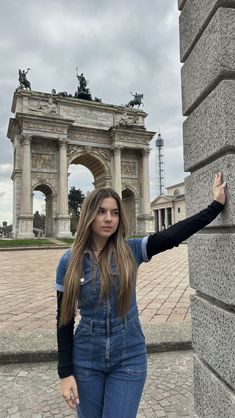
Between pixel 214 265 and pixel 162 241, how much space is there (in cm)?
39

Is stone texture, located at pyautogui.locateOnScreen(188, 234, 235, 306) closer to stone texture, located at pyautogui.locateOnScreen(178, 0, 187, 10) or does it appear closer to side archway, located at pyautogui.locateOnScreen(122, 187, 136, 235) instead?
stone texture, located at pyautogui.locateOnScreen(178, 0, 187, 10)

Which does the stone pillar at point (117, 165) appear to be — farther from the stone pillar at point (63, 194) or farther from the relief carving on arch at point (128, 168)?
the stone pillar at point (63, 194)

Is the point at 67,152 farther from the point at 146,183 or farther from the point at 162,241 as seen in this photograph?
the point at 162,241

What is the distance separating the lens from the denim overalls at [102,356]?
1.72 metres

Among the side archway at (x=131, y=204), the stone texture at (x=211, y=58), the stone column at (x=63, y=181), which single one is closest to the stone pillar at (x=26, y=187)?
the stone column at (x=63, y=181)

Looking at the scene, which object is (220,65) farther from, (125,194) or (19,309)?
(125,194)

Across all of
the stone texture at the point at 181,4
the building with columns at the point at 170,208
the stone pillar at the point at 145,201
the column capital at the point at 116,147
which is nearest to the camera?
the stone texture at the point at 181,4

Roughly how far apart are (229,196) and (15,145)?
3535cm

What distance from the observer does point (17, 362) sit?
3.49 metres

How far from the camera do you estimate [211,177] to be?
2.01 m

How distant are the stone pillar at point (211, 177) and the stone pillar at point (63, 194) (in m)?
30.8

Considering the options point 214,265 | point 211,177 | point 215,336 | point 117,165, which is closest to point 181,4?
point 211,177

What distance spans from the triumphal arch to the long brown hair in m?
30.2

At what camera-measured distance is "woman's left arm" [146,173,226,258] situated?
1822 mm
